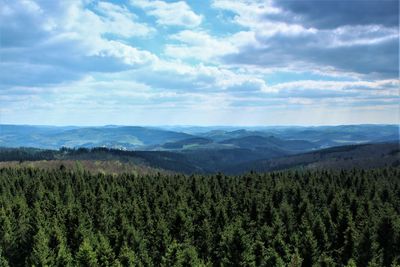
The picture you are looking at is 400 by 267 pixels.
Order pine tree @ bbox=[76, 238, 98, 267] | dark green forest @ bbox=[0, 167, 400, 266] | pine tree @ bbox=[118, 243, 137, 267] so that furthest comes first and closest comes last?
dark green forest @ bbox=[0, 167, 400, 266], pine tree @ bbox=[118, 243, 137, 267], pine tree @ bbox=[76, 238, 98, 267]

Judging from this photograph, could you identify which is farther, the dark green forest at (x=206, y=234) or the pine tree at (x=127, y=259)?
the dark green forest at (x=206, y=234)

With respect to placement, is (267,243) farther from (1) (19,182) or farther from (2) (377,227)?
(1) (19,182)

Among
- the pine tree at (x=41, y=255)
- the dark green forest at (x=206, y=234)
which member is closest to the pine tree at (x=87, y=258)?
the dark green forest at (x=206, y=234)

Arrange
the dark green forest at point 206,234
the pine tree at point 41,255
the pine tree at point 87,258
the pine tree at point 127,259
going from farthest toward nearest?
the dark green forest at point 206,234 < the pine tree at point 41,255 < the pine tree at point 127,259 < the pine tree at point 87,258

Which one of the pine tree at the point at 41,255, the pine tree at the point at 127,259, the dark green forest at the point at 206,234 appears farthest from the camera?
the dark green forest at the point at 206,234

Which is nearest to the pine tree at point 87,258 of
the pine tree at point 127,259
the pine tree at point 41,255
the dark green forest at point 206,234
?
the dark green forest at point 206,234

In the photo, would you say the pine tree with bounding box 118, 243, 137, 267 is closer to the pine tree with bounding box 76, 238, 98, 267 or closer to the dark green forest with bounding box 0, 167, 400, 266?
the dark green forest with bounding box 0, 167, 400, 266

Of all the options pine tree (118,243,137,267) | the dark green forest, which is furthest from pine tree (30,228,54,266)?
pine tree (118,243,137,267)

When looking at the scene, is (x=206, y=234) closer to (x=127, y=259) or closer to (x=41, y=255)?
(x=127, y=259)

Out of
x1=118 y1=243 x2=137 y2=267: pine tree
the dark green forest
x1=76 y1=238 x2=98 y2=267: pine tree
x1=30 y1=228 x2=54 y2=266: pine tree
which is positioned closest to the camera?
x1=76 y1=238 x2=98 y2=267: pine tree

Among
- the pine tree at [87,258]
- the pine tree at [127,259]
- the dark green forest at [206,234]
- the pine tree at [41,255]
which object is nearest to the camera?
the pine tree at [87,258]

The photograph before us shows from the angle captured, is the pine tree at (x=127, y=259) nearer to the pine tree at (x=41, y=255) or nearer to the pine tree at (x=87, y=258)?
the pine tree at (x=87, y=258)

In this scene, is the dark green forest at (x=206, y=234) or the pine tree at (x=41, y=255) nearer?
the pine tree at (x=41, y=255)

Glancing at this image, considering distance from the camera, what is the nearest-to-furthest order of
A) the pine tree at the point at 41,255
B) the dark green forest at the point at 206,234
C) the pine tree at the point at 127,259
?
the pine tree at the point at 127,259 → the pine tree at the point at 41,255 → the dark green forest at the point at 206,234
